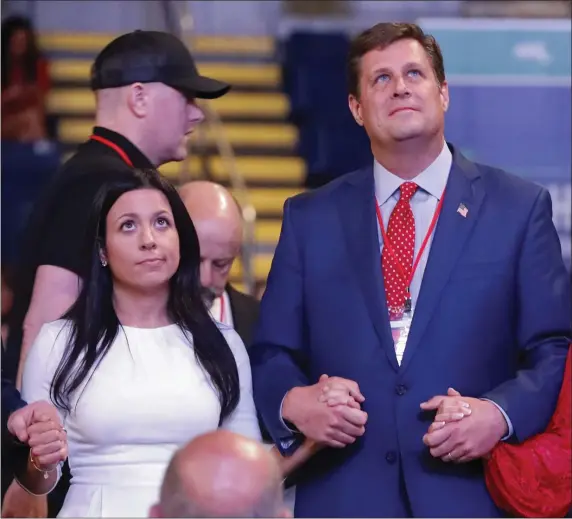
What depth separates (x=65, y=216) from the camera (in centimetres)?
368

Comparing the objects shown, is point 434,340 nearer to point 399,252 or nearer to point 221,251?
point 399,252

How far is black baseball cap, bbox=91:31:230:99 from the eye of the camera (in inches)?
154

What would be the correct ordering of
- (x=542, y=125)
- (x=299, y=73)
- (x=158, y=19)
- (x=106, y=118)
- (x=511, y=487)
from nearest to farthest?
(x=511, y=487)
(x=106, y=118)
(x=542, y=125)
(x=158, y=19)
(x=299, y=73)

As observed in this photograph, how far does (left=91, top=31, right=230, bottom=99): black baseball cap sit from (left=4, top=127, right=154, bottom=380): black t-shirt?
0.16m

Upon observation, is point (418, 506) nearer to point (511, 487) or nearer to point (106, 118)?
point (511, 487)

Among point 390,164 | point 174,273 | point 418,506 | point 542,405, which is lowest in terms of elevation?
point 418,506

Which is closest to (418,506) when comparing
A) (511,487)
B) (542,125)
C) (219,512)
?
(511,487)

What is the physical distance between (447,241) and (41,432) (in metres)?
0.99

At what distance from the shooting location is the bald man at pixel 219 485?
2.28m

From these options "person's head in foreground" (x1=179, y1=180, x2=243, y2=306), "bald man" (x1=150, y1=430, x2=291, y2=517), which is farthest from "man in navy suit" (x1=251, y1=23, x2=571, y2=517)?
"bald man" (x1=150, y1=430, x2=291, y2=517)

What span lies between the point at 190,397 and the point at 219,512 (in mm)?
998

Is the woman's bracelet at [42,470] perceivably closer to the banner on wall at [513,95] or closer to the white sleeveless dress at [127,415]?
the white sleeveless dress at [127,415]

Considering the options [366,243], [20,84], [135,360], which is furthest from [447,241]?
[20,84]

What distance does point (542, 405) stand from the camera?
124 inches
